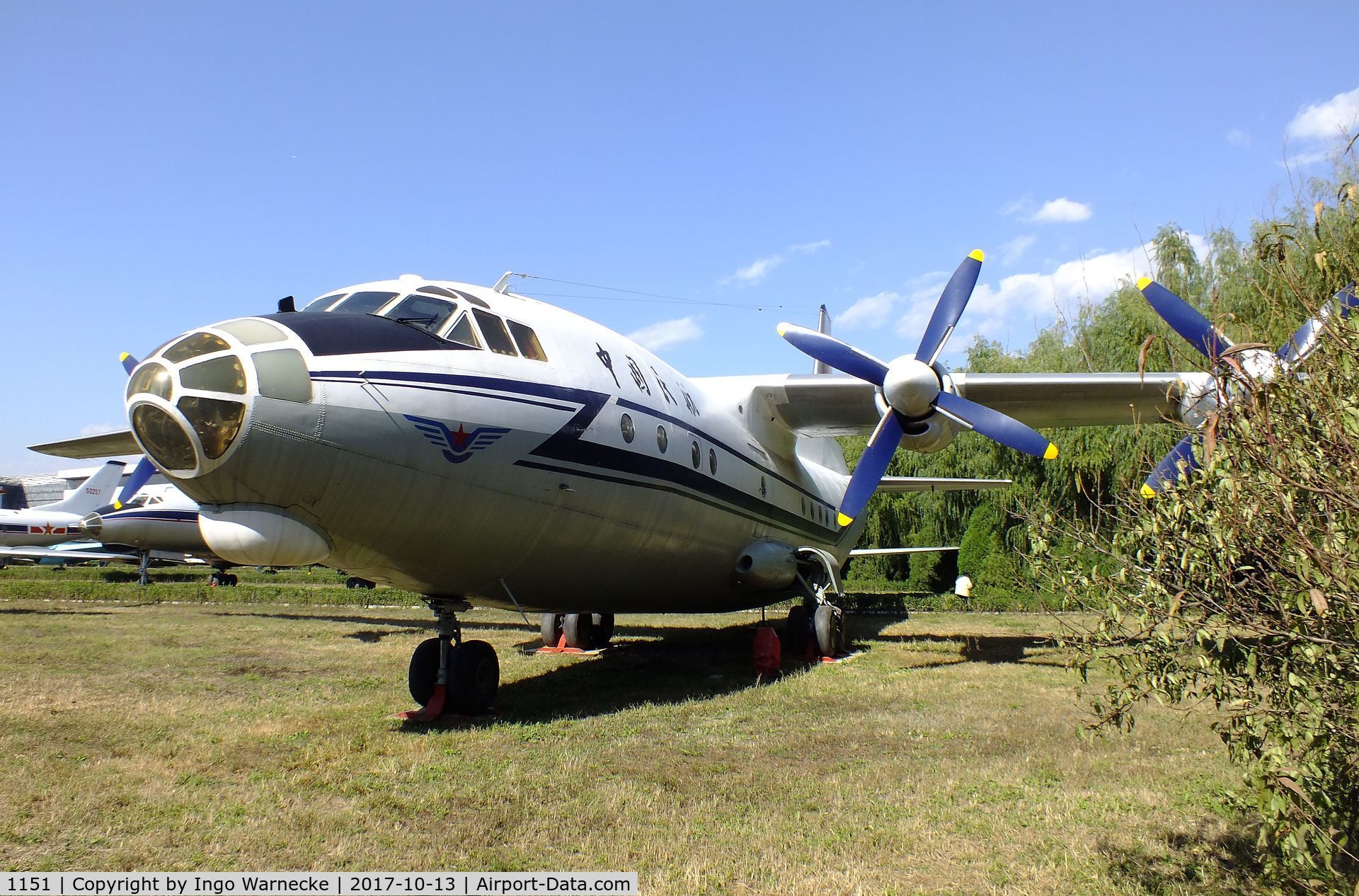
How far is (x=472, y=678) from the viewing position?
8.93 meters

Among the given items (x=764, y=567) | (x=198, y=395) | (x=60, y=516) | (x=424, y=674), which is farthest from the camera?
(x=60, y=516)

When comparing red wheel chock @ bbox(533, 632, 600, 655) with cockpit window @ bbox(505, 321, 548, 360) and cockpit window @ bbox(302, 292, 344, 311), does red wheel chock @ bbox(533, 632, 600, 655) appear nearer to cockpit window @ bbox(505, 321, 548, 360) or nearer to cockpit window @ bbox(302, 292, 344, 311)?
cockpit window @ bbox(505, 321, 548, 360)

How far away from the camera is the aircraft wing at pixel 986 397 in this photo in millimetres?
12297

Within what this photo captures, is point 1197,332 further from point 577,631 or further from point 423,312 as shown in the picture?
point 577,631

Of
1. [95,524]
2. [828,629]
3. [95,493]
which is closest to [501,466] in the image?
[828,629]

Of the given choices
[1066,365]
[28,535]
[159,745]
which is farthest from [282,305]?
[28,535]

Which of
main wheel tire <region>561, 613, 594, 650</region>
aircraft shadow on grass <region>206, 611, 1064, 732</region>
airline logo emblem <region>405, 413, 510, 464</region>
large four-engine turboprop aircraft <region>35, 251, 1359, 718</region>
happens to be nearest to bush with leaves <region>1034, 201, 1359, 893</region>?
large four-engine turboprop aircraft <region>35, 251, 1359, 718</region>

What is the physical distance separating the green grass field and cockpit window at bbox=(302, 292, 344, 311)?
4.04m

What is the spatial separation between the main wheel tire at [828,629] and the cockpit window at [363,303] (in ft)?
29.3

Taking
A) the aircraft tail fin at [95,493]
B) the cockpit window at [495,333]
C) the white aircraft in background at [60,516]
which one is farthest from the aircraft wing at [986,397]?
the aircraft tail fin at [95,493]

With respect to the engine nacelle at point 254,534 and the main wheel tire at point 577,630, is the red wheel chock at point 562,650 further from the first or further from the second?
the engine nacelle at point 254,534

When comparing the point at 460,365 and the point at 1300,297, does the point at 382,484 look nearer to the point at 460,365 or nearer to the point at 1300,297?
the point at 460,365

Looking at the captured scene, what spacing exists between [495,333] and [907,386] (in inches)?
228

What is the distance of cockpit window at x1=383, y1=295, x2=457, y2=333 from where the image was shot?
793 cm
